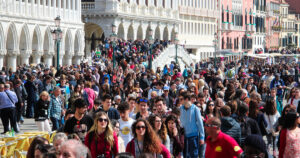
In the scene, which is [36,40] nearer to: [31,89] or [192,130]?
[31,89]

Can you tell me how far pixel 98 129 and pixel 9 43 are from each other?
113ft

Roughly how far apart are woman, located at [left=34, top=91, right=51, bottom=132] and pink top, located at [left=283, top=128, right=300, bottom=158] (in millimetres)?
6835

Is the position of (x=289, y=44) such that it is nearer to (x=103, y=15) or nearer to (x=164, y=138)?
(x=103, y=15)

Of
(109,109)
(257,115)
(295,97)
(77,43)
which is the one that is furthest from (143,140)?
(77,43)

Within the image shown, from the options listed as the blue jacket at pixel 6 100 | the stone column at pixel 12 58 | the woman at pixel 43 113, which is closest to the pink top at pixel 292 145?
the woman at pixel 43 113

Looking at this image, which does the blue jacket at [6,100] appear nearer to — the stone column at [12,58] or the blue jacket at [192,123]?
the blue jacket at [192,123]

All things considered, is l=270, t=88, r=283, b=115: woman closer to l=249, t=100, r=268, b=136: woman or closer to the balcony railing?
l=249, t=100, r=268, b=136: woman

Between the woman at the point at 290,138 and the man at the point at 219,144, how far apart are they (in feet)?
3.33

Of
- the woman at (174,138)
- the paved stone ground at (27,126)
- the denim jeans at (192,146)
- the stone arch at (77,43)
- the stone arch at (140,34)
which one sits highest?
the stone arch at (140,34)

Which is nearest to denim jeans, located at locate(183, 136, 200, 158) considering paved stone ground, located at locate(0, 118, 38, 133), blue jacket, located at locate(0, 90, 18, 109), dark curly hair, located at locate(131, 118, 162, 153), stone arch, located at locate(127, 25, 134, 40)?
dark curly hair, located at locate(131, 118, 162, 153)

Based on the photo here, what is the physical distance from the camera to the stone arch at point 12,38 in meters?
42.1

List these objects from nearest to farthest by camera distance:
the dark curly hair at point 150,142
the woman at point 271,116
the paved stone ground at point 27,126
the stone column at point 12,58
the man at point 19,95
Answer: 1. the dark curly hair at point 150,142
2. the woman at point 271,116
3. the paved stone ground at point 27,126
4. the man at point 19,95
5. the stone column at point 12,58

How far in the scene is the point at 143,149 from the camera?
8.77 meters

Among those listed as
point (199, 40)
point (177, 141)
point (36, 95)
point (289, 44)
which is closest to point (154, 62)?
Result: point (36, 95)
